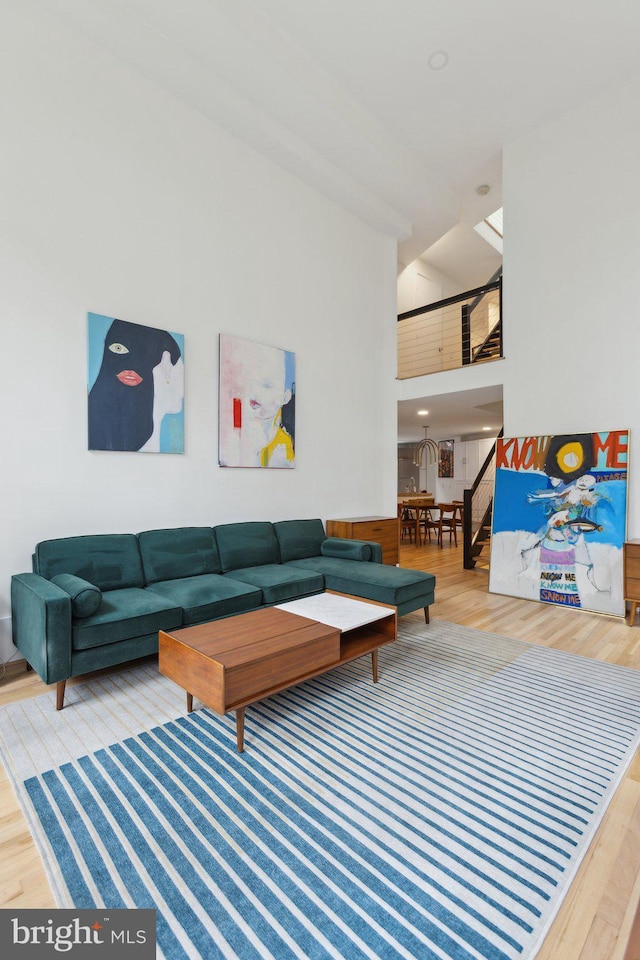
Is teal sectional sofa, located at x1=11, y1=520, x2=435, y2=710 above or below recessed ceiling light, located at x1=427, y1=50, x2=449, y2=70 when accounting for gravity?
below

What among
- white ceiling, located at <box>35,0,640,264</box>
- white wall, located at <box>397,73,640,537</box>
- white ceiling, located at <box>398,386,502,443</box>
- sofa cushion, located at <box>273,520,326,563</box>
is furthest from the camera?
white ceiling, located at <box>398,386,502,443</box>

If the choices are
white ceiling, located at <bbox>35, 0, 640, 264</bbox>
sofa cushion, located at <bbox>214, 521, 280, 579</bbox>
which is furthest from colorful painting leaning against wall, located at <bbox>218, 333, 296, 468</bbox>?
white ceiling, located at <bbox>35, 0, 640, 264</bbox>

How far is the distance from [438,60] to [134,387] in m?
4.14

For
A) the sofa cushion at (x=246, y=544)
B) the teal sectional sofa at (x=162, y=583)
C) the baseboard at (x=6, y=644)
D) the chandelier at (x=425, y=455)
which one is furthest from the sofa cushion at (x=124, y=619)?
the chandelier at (x=425, y=455)

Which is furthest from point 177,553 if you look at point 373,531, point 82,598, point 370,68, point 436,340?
point 436,340

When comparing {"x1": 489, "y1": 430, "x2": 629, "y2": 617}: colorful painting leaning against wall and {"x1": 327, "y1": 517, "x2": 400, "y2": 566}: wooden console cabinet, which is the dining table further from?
{"x1": 489, "y1": 430, "x2": 629, "y2": 617}: colorful painting leaning against wall

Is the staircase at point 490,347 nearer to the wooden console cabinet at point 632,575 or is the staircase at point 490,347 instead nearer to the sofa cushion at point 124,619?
the wooden console cabinet at point 632,575

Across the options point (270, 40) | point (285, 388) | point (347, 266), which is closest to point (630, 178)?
point (347, 266)

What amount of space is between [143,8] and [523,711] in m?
5.47

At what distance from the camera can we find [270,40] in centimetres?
380

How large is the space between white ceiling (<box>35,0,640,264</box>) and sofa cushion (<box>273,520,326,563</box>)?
12.8 feet

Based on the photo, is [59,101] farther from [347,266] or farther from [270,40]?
[347,266]

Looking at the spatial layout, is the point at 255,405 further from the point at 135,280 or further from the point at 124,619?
the point at 124,619

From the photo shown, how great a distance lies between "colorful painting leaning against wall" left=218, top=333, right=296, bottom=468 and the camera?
14.0 feet
